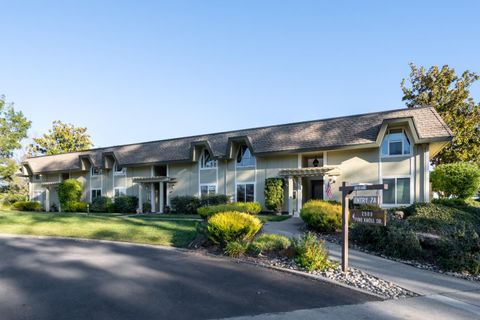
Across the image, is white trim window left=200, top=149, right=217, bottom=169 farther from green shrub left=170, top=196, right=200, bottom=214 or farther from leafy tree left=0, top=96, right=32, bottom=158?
leafy tree left=0, top=96, right=32, bottom=158

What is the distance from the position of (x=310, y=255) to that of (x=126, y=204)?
24047 millimetres

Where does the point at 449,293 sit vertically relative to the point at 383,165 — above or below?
below

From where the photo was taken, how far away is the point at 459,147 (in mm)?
29391

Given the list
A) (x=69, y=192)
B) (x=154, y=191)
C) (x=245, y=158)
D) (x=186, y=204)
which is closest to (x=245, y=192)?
(x=245, y=158)

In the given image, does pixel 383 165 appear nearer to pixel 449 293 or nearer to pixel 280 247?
pixel 280 247

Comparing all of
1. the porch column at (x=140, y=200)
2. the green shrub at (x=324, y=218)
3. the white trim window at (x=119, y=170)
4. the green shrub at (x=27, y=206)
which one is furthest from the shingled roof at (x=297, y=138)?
the green shrub at (x=27, y=206)

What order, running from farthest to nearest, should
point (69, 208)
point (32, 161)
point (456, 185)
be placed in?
1. point (32, 161)
2. point (69, 208)
3. point (456, 185)

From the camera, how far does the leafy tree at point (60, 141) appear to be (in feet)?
163

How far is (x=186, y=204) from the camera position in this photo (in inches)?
1037

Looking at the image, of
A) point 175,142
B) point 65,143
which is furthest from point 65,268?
point 65,143

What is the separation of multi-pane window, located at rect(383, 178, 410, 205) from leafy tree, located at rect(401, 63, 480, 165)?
11835 millimetres

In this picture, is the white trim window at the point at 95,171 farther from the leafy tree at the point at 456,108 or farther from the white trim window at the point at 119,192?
the leafy tree at the point at 456,108

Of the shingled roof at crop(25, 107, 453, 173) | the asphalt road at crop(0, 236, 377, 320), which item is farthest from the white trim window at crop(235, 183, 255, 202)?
the asphalt road at crop(0, 236, 377, 320)

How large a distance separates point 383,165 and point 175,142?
1697 centimetres
